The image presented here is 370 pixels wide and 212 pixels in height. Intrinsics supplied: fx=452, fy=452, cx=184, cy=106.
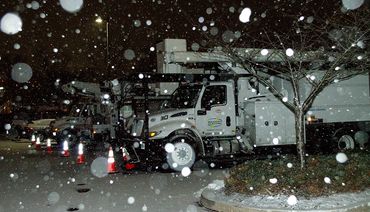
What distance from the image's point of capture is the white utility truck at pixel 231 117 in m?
13.5

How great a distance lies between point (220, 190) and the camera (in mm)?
9312

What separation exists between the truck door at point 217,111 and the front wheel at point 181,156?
0.78 m

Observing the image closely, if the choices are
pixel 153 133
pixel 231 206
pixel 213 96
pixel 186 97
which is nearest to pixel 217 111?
pixel 213 96

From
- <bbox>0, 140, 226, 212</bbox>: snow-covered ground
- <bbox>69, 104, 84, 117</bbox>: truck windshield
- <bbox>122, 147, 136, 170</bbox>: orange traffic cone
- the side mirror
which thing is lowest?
<bbox>0, 140, 226, 212</bbox>: snow-covered ground

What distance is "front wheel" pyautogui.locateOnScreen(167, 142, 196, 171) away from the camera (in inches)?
529

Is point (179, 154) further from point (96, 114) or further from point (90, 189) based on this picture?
point (96, 114)

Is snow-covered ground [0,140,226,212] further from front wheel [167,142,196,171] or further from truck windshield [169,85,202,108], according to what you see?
truck windshield [169,85,202,108]

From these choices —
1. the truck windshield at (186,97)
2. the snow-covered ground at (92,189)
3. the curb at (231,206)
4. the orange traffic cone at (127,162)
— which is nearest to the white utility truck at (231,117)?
the truck windshield at (186,97)

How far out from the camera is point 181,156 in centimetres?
1355

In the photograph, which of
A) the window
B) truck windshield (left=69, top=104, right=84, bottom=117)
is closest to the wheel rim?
the window

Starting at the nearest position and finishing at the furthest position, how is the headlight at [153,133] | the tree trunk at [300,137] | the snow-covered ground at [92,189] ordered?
the snow-covered ground at [92,189]
the tree trunk at [300,137]
the headlight at [153,133]

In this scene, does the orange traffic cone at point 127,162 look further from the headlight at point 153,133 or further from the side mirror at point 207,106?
the side mirror at point 207,106

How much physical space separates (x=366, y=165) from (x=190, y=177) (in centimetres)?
479

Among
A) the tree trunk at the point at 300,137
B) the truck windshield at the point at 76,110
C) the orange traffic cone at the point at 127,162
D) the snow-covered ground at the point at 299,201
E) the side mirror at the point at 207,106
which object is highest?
the truck windshield at the point at 76,110
